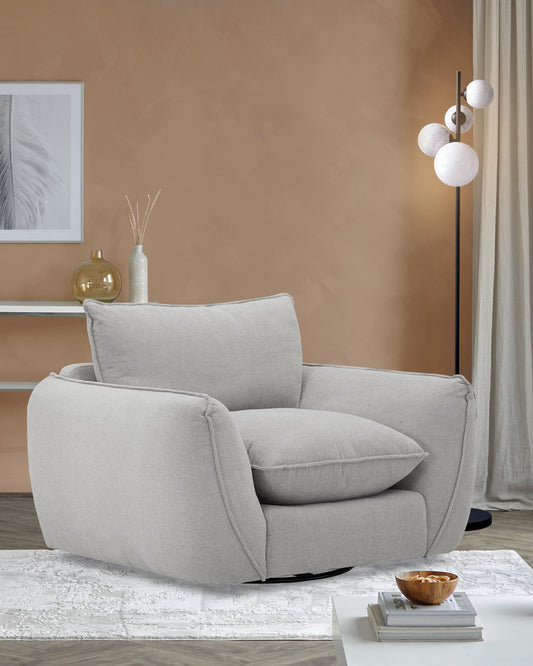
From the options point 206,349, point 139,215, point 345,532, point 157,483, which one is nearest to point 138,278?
point 139,215

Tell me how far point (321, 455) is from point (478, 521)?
3.90 feet

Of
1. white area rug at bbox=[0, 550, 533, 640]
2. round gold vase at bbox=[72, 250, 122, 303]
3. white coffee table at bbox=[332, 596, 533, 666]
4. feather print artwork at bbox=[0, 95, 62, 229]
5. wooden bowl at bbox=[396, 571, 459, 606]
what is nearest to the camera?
white coffee table at bbox=[332, 596, 533, 666]

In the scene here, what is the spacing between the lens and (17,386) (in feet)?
12.6

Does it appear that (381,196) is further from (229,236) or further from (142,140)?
(142,140)

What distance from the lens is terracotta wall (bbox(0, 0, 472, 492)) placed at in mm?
4195

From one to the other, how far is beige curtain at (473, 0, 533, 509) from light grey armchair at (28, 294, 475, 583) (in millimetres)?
1146

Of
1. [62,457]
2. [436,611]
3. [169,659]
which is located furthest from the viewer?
[62,457]

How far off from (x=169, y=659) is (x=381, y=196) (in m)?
2.69

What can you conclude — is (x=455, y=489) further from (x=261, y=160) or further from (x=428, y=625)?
(x=261, y=160)

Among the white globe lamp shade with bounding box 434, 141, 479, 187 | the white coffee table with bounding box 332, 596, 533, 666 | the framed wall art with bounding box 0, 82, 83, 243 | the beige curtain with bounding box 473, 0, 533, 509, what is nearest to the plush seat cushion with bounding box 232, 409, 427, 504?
the white coffee table with bounding box 332, 596, 533, 666

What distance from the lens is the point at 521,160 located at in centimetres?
400

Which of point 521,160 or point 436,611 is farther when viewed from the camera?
point 521,160

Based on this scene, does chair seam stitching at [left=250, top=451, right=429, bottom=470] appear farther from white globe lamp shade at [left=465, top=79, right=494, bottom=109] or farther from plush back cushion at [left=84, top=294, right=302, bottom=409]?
white globe lamp shade at [left=465, top=79, right=494, bottom=109]

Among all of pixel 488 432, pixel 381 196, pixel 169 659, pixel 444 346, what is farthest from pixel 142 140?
pixel 169 659
